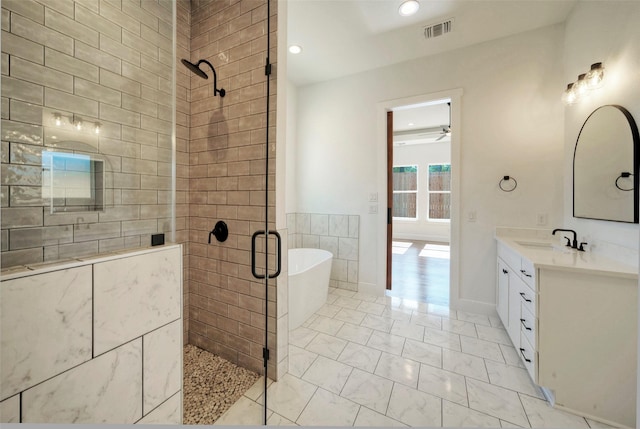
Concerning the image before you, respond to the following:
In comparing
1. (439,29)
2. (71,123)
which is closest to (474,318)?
(439,29)

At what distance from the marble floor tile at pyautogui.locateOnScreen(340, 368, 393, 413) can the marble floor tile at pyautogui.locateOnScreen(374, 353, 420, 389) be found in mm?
66

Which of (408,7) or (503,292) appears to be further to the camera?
(503,292)

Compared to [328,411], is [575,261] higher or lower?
higher

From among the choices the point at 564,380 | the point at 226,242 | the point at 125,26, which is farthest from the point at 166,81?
the point at 564,380

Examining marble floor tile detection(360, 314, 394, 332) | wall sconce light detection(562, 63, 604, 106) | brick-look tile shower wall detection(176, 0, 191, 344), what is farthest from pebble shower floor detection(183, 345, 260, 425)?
wall sconce light detection(562, 63, 604, 106)

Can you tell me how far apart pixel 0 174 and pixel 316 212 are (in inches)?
118

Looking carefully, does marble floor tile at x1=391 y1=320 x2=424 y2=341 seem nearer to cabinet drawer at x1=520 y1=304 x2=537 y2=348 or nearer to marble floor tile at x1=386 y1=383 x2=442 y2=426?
marble floor tile at x1=386 y1=383 x2=442 y2=426

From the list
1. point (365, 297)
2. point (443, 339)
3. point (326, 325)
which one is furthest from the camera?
point (365, 297)

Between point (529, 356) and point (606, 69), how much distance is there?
208cm

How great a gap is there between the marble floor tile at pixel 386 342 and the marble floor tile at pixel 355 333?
0.05 metres

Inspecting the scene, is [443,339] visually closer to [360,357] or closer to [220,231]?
[360,357]

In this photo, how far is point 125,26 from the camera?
1.08 m

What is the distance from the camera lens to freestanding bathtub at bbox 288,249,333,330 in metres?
2.34

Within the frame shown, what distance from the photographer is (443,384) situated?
1.63 m
